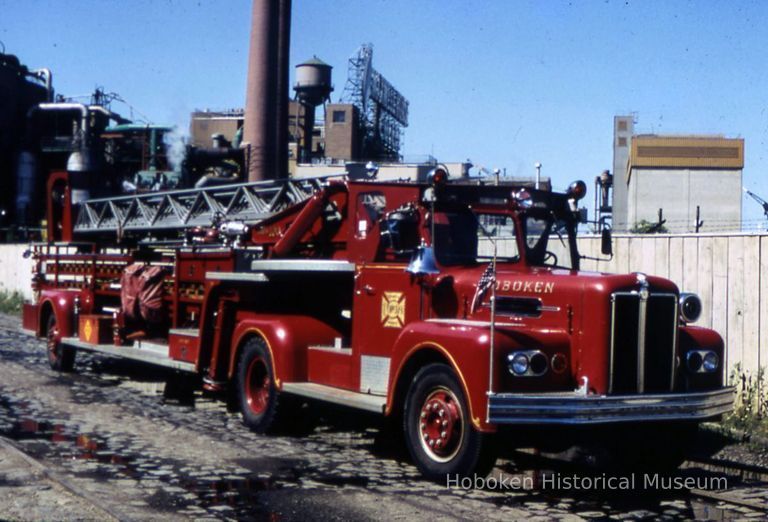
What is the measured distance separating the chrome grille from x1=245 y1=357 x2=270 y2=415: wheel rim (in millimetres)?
4432

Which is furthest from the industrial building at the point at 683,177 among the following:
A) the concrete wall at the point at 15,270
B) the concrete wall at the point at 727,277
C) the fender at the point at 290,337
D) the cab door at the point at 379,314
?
the cab door at the point at 379,314

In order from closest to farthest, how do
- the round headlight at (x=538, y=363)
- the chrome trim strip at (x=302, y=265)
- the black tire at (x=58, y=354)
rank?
the round headlight at (x=538, y=363), the chrome trim strip at (x=302, y=265), the black tire at (x=58, y=354)

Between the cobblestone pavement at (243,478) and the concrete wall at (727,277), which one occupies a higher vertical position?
the concrete wall at (727,277)

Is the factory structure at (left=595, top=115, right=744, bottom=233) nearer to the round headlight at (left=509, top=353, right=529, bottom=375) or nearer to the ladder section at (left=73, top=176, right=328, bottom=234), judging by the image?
the ladder section at (left=73, top=176, right=328, bottom=234)

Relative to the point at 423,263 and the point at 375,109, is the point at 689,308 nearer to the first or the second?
the point at 423,263

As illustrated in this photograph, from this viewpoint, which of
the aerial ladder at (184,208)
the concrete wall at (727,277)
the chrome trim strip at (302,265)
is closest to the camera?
the chrome trim strip at (302,265)

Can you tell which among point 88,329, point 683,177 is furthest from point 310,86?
point 88,329

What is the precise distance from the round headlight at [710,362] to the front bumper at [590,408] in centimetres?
55

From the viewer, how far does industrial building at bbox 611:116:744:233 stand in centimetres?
6506

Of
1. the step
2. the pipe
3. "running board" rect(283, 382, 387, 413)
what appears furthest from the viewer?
the pipe

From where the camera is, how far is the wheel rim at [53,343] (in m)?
16.9

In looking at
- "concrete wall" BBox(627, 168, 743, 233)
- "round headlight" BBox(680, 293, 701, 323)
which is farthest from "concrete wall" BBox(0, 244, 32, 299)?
"concrete wall" BBox(627, 168, 743, 233)

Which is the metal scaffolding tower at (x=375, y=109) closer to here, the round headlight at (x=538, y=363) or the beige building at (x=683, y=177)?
A: the beige building at (x=683, y=177)

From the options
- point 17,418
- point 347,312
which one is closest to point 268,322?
point 347,312
